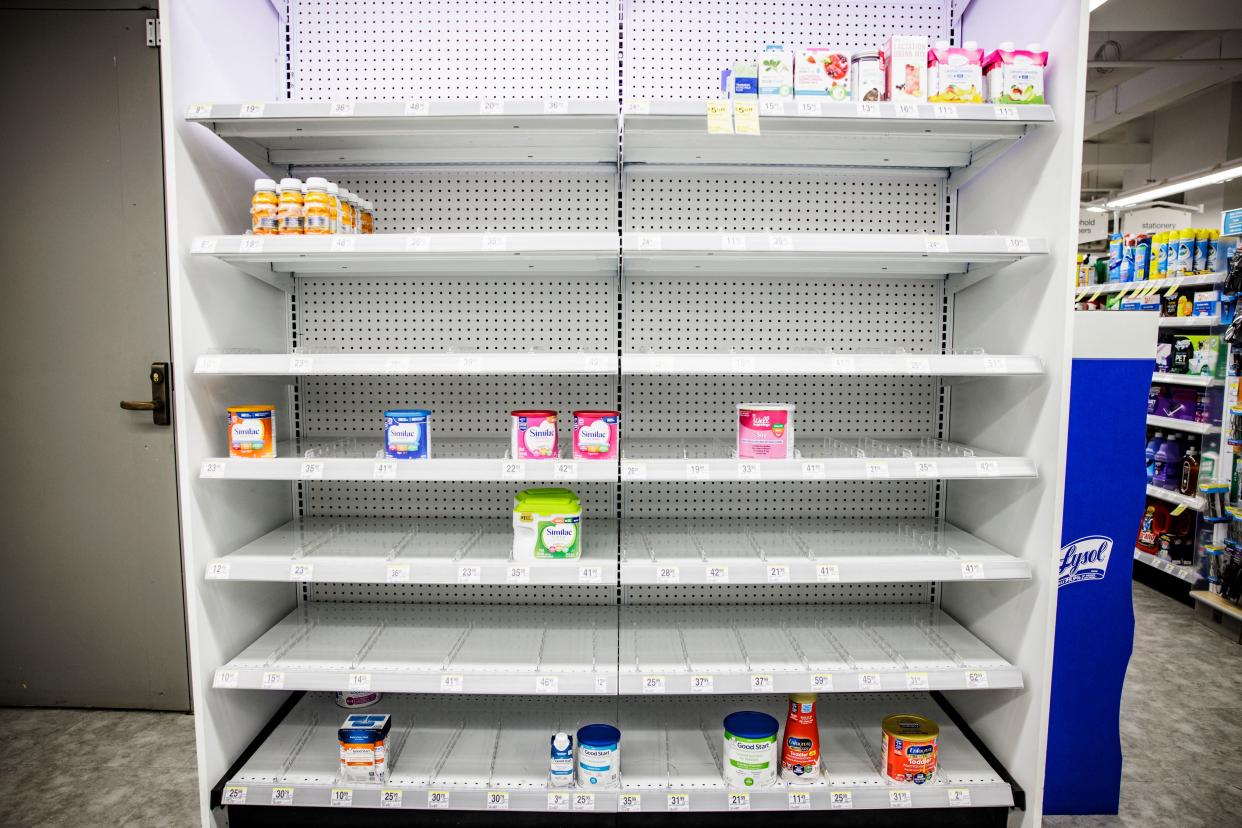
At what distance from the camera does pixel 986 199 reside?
2.28 metres

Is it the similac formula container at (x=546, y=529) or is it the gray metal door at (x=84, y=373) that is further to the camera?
the gray metal door at (x=84, y=373)

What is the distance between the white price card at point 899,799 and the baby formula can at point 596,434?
1.31 meters

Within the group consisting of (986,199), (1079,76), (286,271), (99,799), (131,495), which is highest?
(1079,76)

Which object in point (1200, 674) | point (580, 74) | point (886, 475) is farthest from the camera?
point (1200, 674)

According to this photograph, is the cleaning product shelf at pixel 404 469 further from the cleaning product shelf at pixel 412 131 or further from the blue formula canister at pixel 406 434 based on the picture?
the cleaning product shelf at pixel 412 131

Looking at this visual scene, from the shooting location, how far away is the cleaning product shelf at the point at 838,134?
188cm

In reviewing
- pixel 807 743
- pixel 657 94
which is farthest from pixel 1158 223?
pixel 807 743

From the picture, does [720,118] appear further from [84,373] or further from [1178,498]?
[1178,498]

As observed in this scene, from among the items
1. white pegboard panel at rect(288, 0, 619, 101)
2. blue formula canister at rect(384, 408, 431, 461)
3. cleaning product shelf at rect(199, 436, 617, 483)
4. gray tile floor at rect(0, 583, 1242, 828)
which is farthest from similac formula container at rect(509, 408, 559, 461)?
gray tile floor at rect(0, 583, 1242, 828)

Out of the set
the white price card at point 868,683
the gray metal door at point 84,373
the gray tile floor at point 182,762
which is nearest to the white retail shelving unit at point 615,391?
the white price card at point 868,683

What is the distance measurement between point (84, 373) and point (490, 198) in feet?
6.88

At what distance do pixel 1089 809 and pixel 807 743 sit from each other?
1.24m

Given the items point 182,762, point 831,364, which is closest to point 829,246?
point 831,364

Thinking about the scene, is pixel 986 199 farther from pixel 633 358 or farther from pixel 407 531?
pixel 407 531
